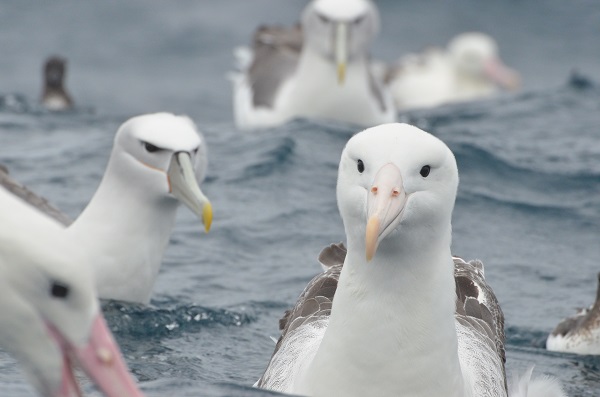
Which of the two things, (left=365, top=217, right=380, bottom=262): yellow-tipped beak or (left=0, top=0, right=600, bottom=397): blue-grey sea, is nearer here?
(left=365, top=217, right=380, bottom=262): yellow-tipped beak

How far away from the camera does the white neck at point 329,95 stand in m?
13.0

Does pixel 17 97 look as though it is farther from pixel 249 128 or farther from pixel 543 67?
pixel 543 67

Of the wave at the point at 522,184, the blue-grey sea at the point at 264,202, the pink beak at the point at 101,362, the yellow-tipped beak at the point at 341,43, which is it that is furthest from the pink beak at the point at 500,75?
the pink beak at the point at 101,362

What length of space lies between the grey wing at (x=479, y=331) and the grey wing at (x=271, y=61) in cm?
682

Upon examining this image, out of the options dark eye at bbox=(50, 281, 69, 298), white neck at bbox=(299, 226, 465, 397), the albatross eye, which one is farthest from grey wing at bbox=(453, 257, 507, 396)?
the albatross eye

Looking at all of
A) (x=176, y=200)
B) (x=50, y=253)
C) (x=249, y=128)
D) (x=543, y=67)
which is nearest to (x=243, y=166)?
(x=249, y=128)

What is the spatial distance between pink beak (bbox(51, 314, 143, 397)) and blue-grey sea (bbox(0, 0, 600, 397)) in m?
1.26

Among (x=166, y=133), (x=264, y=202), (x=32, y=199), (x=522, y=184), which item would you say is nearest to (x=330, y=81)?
(x=522, y=184)

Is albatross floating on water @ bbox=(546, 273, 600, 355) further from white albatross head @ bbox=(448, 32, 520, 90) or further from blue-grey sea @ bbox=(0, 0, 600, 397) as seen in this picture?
white albatross head @ bbox=(448, 32, 520, 90)

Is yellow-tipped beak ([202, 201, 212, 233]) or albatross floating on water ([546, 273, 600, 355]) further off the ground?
albatross floating on water ([546, 273, 600, 355])

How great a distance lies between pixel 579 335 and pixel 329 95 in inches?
227

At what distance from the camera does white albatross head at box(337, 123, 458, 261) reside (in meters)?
4.94

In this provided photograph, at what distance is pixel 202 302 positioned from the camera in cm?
808

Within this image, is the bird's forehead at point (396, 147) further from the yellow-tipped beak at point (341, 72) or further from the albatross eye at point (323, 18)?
the albatross eye at point (323, 18)
